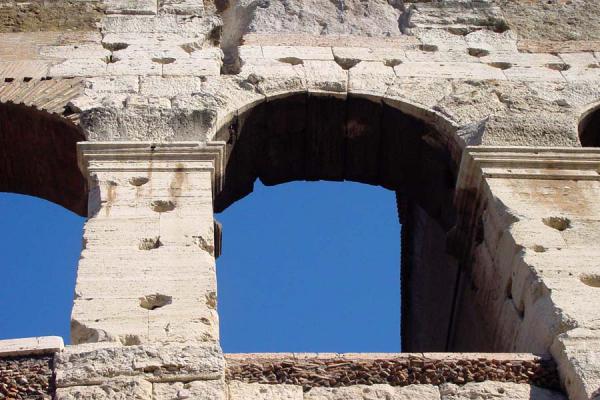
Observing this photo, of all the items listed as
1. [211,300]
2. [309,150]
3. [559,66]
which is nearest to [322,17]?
[309,150]

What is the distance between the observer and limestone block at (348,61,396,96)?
10.5 meters

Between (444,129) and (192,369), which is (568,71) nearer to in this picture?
(444,129)

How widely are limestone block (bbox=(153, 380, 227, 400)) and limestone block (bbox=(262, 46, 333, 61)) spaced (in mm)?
4339

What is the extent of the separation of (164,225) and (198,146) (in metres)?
0.99

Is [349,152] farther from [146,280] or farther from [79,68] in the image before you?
[146,280]

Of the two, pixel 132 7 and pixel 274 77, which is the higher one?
pixel 132 7

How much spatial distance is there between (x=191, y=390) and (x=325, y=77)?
4073 millimetres

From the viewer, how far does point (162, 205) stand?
8789mm

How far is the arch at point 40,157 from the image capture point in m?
10.1

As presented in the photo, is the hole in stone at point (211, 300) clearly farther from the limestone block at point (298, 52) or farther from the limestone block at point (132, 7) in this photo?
the limestone block at point (132, 7)

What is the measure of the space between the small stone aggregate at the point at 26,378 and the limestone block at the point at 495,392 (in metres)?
1.86

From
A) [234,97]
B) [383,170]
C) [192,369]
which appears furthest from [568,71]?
[192,369]

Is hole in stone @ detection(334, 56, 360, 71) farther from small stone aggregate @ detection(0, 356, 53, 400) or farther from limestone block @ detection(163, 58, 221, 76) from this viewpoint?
small stone aggregate @ detection(0, 356, 53, 400)

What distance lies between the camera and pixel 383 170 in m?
10.5
